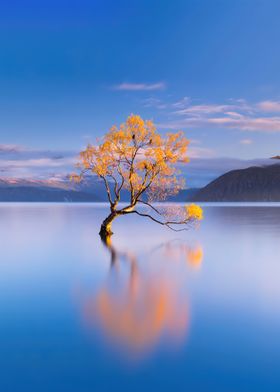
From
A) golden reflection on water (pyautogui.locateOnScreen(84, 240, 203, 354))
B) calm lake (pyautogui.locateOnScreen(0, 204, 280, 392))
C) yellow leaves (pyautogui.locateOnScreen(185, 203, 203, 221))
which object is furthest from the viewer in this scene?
yellow leaves (pyautogui.locateOnScreen(185, 203, 203, 221))

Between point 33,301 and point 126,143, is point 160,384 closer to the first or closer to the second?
point 33,301

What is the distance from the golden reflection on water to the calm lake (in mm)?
36

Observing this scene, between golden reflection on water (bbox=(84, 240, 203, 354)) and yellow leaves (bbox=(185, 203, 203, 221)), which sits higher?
yellow leaves (bbox=(185, 203, 203, 221))

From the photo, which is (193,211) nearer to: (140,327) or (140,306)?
(140,306)

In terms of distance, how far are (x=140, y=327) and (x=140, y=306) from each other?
260 cm

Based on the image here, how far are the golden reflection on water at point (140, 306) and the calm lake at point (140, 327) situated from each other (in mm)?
36

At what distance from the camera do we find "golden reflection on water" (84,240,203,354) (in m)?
11.0

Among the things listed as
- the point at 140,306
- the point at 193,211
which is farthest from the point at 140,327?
the point at 193,211

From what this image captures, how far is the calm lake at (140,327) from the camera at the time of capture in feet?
28.7

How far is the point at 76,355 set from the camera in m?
9.86

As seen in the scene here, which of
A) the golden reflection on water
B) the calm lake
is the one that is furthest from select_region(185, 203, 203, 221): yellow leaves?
the calm lake

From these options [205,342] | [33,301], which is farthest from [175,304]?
[33,301]

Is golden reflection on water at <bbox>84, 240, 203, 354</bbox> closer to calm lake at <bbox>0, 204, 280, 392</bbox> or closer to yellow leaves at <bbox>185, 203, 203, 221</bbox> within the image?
calm lake at <bbox>0, 204, 280, 392</bbox>

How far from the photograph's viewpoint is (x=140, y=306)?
47.0 feet
